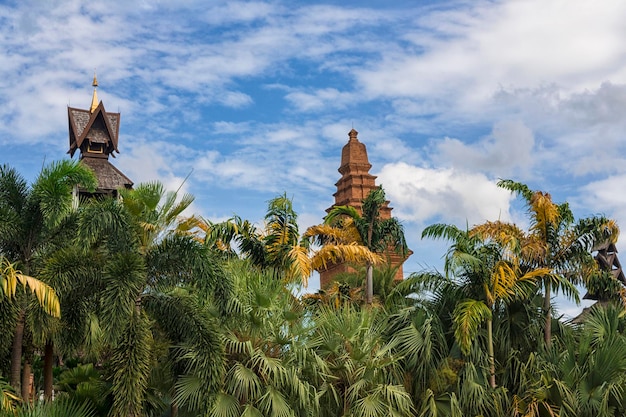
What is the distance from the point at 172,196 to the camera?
59.4 ft

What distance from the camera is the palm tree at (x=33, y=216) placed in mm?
17641

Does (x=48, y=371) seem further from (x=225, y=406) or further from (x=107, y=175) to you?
(x=107, y=175)

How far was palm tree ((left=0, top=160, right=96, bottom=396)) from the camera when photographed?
17.6 m

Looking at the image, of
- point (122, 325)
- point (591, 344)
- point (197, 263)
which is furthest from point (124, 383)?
point (591, 344)

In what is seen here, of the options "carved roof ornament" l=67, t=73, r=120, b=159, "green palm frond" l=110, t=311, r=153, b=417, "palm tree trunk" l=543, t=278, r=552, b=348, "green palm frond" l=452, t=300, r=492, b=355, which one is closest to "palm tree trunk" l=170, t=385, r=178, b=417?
"green palm frond" l=110, t=311, r=153, b=417

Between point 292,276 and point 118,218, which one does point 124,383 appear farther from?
point 292,276

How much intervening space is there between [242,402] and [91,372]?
4893mm

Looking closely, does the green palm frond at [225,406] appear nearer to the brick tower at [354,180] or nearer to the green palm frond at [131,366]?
the green palm frond at [131,366]

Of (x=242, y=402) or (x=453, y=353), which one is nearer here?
(x=242, y=402)

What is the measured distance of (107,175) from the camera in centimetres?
5225

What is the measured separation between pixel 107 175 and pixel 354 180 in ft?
58.0

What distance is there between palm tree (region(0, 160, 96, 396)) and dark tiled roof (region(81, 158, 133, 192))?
32.3 meters

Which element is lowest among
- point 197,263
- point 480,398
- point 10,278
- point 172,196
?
point 480,398

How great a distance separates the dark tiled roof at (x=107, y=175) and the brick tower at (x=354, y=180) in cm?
1472
